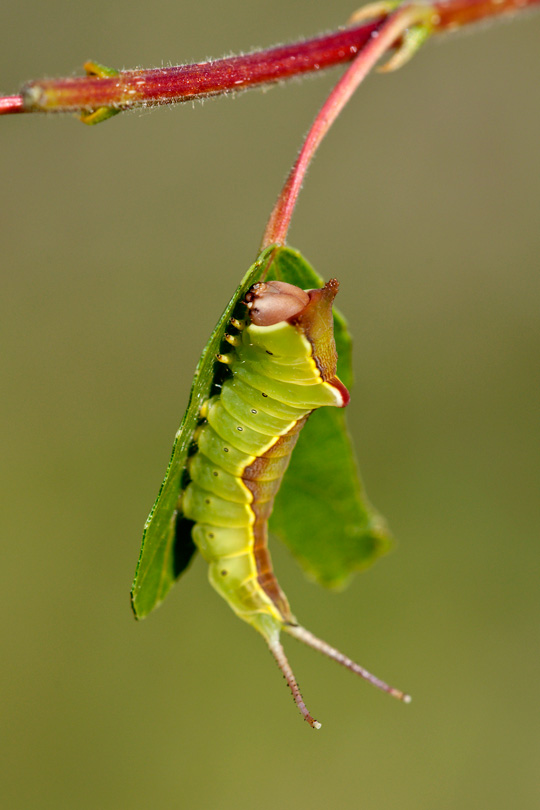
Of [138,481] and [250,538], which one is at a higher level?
[138,481]

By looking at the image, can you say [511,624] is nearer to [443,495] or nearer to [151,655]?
[443,495]

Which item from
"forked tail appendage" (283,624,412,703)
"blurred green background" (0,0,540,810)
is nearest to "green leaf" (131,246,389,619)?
"forked tail appendage" (283,624,412,703)

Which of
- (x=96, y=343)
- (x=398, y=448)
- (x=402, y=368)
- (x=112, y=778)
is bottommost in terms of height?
(x=112, y=778)

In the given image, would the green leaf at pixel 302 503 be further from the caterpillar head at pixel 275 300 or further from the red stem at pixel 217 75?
the red stem at pixel 217 75

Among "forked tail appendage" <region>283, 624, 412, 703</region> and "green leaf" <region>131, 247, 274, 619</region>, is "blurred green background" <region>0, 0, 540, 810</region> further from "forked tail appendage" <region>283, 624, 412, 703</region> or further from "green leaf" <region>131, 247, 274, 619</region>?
"green leaf" <region>131, 247, 274, 619</region>

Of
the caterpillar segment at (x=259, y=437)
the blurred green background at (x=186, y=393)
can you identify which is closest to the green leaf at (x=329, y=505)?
the caterpillar segment at (x=259, y=437)

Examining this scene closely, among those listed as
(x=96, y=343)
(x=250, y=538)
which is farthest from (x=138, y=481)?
(x=250, y=538)

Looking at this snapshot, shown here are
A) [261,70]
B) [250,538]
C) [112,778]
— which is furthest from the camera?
[112,778]
